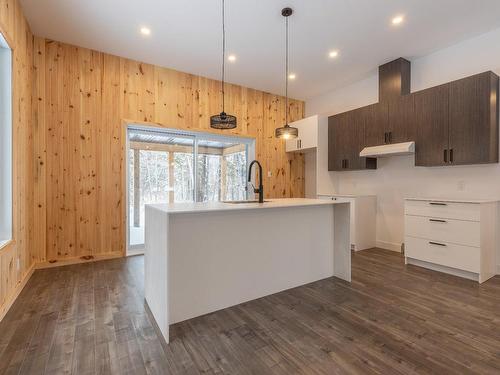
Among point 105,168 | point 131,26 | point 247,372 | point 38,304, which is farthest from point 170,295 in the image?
point 131,26

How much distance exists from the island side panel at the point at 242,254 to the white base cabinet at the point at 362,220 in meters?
1.46

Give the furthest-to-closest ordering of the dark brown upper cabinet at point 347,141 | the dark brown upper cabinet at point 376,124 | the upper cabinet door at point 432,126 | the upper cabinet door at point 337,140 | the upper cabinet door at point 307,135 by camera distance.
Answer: the upper cabinet door at point 307,135 → the upper cabinet door at point 337,140 → the dark brown upper cabinet at point 347,141 → the dark brown upper cabinet at point 376,124 → the upper cabinet door at point 432,126

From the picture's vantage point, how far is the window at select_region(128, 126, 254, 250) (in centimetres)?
436

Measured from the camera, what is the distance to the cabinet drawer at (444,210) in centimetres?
298

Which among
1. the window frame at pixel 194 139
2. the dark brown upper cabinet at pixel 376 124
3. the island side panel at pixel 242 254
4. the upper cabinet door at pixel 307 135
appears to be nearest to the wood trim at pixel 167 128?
the window frame at pixel 194 139

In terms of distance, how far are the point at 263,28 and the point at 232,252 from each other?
2.78 metres

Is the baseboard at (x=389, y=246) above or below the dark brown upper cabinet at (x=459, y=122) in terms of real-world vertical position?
below

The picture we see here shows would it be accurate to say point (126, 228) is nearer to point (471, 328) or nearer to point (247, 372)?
point (247, 372)

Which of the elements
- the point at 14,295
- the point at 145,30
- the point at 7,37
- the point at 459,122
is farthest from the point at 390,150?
the point at 14,295

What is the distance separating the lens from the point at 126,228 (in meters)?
4.11

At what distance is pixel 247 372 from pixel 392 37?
4.09 m

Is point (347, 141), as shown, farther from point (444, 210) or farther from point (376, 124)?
point (444, 210)

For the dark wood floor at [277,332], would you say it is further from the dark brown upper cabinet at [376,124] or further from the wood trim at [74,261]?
the dark brown upper cabinet at [376,124]

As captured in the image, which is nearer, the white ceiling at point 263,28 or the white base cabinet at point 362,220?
the white ceiling at point 263,28
